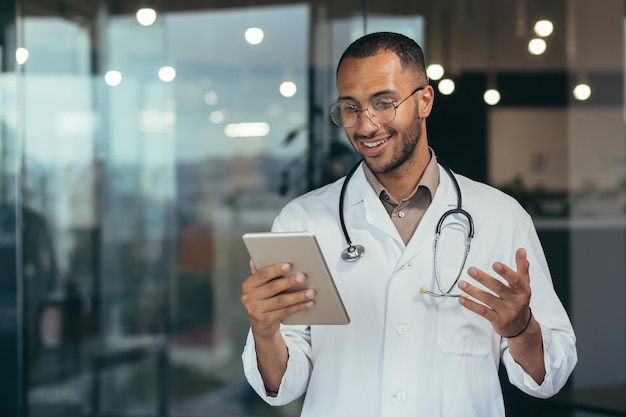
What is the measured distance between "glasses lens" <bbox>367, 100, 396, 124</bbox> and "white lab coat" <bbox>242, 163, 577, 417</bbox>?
203 mm

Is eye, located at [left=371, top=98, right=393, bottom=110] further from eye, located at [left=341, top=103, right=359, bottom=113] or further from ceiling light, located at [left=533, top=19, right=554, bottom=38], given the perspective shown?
ceiling light, located at [left=533, top=19, right=554, bottom=38]

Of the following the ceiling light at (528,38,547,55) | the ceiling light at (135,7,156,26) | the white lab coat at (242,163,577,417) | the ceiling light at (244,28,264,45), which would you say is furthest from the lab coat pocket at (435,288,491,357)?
the ceiling light at (135,7,156,26)

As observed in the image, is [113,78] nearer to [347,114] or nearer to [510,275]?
[347,114]

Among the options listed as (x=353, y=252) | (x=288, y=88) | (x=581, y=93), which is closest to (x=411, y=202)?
(x=353, y=252)

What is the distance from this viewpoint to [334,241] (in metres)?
1.82

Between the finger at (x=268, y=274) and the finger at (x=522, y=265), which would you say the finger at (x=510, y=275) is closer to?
the finger at (x=522, y=265)

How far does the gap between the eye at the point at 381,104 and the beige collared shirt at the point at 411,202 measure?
196 mm

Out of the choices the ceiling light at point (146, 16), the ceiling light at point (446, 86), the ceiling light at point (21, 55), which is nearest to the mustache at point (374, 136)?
the ceiling light at point (446, 86)

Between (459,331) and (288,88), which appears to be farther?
(288,88)

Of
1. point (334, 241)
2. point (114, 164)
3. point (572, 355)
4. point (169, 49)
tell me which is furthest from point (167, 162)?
point (572, 355)

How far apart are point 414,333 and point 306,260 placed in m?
0.36

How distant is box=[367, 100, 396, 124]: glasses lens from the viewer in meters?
1.69

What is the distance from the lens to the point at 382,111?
1699mm

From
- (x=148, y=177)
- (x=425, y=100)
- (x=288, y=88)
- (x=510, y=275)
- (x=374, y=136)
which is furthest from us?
(x=148, y=177)
